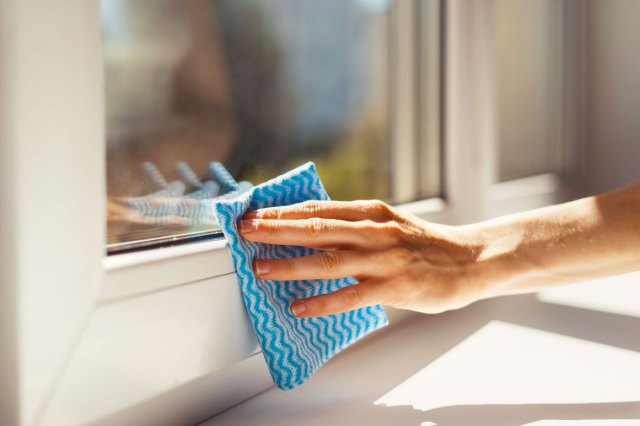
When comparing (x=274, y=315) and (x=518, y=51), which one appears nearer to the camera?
(x=274, y=315)

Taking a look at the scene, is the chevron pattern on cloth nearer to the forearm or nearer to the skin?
the skin

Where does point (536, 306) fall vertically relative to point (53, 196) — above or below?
below

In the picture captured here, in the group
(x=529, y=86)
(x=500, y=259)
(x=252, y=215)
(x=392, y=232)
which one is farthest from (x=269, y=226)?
(x=529, y=86)

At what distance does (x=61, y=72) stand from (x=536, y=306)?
71 centimetres

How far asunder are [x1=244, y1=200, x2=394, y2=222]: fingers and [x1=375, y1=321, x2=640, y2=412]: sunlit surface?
17cm

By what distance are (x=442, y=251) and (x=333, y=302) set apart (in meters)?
0.13

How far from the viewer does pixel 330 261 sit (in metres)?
0.49

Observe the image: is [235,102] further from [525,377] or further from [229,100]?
[525,377]

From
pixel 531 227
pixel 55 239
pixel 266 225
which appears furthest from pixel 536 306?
pixel 55 239

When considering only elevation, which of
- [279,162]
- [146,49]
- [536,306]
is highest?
[146,49]

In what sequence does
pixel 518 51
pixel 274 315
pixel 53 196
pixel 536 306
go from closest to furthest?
pixel 53 196 → pixel 274 315 → pixel 536 306 → pixel 518 51

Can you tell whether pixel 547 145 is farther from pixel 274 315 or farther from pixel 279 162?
pixel 274 315

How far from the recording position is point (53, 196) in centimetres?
38

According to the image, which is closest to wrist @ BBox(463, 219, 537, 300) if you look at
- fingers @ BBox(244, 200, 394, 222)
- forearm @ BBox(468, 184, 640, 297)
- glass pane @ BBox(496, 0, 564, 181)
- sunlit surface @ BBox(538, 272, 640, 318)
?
forearm @ BBox(468, 184, 640, 297)
